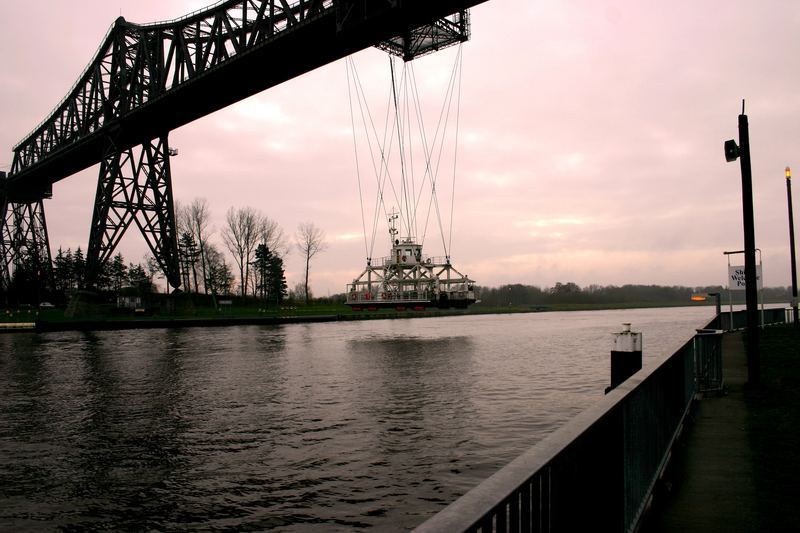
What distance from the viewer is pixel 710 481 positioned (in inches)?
247

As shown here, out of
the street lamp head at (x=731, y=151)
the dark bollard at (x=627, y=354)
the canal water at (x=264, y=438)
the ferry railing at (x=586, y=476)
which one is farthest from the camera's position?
the street lamp head at (x=731, y=151)

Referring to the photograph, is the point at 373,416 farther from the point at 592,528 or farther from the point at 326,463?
the point at 592,528

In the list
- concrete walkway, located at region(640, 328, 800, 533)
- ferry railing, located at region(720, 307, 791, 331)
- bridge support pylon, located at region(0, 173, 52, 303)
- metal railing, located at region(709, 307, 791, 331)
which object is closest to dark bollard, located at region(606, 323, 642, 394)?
concrete walkway, located at region(640, 328, 800, 533)

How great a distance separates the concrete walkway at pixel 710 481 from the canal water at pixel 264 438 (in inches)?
49.8

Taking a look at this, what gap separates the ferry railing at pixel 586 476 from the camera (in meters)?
2.36

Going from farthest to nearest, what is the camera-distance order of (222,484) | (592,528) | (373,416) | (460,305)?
(460,305) → (373,416) → (222,484) → (592,528)

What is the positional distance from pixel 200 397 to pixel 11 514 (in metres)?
10.0

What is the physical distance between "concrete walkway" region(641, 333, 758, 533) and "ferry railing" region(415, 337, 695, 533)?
26cm

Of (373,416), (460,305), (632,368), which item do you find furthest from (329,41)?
(632,368)

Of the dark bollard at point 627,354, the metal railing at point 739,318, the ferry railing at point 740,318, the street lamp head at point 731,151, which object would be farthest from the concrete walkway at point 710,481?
the ferry railing at point 740,318

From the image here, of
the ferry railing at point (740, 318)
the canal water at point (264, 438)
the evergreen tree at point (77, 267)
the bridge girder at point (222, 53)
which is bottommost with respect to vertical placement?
the canal water at point (264, 438)

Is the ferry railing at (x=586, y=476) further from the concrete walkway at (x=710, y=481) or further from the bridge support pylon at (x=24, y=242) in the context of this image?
the bridge support pylon at (x=24, y=242)

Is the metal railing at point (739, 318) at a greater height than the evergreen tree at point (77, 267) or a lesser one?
lesser

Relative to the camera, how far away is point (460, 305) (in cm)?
4369
